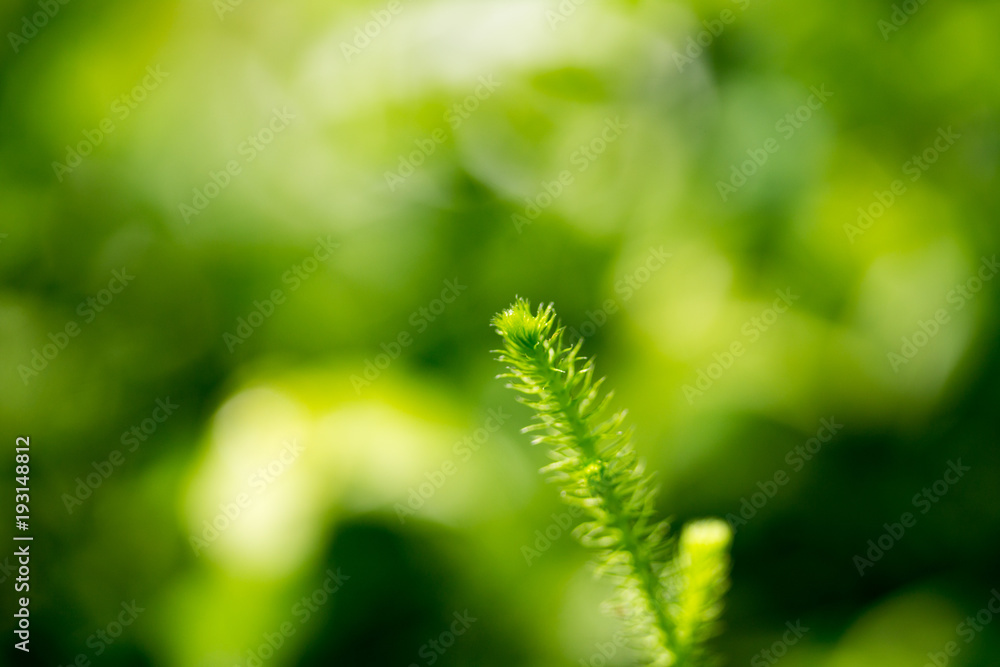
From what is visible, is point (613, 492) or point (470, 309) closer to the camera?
point (613, 492)

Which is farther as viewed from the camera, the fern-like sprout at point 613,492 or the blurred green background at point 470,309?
the blurred green background at point 470,309

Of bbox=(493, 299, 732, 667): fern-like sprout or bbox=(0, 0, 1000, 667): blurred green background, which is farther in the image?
bbox=(0, 0, 1000, 667): blurred green background

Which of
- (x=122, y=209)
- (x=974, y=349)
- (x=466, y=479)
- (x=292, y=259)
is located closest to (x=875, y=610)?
(x=974, y=349)

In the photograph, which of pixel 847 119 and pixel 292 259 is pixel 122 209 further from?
pixel 847 119

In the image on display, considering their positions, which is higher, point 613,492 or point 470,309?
point 470,309
